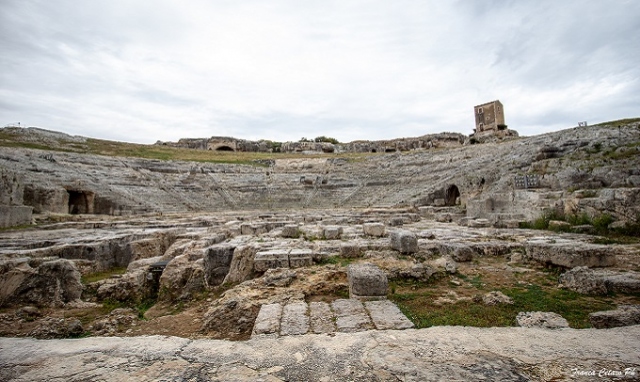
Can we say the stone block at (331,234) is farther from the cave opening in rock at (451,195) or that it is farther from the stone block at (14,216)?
the cave opening in rock at (451,195)

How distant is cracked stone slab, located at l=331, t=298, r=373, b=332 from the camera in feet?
10.8

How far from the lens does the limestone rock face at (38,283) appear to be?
5.22 m

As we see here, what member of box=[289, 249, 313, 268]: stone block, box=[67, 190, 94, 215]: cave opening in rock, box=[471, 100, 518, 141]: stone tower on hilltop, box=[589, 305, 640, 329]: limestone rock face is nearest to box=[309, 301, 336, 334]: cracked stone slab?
box=[289, 249, 313, 268]: stone block

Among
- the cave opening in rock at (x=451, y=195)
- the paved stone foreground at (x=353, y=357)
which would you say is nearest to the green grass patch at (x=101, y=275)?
the paved stone foreground at (x=353, y=357)

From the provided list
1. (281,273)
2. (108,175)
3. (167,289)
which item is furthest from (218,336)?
(108,175)

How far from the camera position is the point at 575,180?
12625 millimetres

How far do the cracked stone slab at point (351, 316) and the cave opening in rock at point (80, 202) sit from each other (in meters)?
24.2

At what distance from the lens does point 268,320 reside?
3.53 m

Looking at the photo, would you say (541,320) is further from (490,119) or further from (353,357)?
(490,119)

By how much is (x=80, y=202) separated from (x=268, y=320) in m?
25.1

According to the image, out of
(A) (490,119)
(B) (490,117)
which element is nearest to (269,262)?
(A) (490,119)

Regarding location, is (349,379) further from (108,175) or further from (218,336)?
(108,175)

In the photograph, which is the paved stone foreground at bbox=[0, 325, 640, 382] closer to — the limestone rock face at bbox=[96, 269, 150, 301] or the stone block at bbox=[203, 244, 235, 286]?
the limestone rock face at bbox=[96, 269, 150, 301]

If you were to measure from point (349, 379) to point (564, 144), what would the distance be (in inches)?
898
